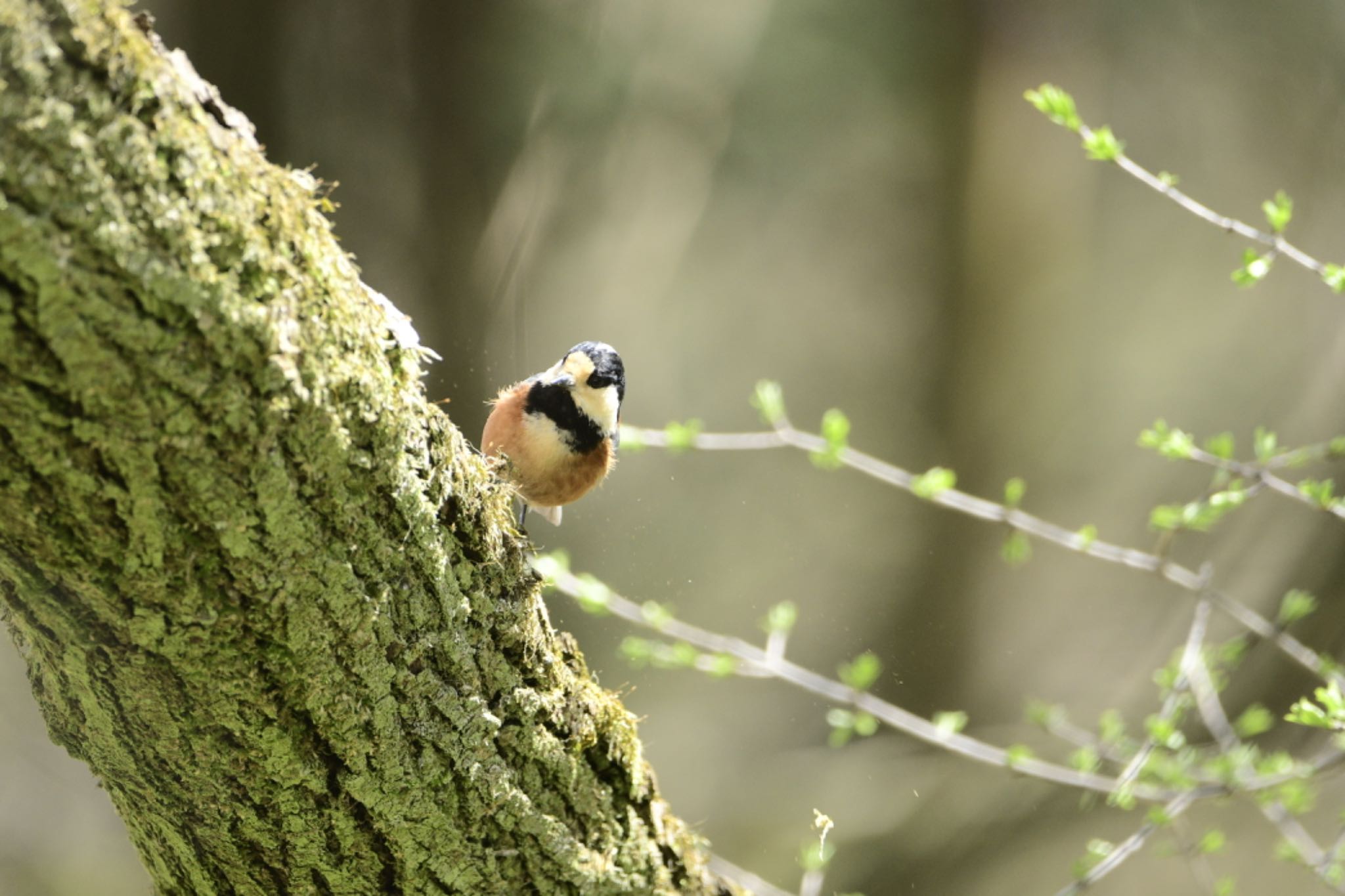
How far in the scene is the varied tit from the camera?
1527mm

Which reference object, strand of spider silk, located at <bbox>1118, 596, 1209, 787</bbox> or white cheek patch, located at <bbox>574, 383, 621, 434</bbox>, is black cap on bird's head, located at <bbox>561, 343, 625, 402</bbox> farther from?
strand of spider silk, located at <bbox>1118, 596, 1209, 787</bbox>

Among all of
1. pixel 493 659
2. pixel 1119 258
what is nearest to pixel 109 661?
pixel 493 659

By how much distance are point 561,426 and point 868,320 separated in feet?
5.38

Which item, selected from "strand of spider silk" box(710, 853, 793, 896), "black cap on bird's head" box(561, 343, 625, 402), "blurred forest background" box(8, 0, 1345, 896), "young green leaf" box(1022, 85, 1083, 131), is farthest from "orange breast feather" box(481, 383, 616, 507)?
"blurred forest background" box(8, 0, 1345, 896)

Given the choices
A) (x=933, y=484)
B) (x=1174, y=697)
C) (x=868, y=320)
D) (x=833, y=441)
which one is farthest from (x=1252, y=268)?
(x=868, y=320)

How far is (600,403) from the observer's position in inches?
62.4

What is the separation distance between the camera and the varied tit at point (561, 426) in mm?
1527

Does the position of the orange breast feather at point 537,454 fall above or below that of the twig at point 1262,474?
below

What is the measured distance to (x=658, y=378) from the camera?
2936mm

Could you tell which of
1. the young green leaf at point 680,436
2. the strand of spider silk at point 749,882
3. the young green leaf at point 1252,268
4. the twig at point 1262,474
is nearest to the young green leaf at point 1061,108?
the young green leaf at point 1252,268

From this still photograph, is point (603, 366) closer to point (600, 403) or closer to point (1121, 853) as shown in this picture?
point (600, 403)

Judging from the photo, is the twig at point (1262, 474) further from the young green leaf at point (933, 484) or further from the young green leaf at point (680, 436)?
the young green leaf at point (680, 436)

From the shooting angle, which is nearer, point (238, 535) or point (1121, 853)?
point (238, 535)

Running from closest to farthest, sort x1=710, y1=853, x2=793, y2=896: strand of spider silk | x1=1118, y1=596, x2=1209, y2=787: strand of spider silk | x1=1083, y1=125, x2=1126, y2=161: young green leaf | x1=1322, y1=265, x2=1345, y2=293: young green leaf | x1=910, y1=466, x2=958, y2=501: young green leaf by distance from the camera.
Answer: x1=1322, y1=265, x2=1345, y2=293: young green leaf
x1=1083, y1=125, x2=1126, y2=161: young green leaf
x1=910, y1=466, x2=958, y2=501: young green leaf
x1=1118, y1=596, x2=1209, y2=787: strand of spider silk
x1=710, y1=853, x2=793, y2=896: strand of spider silk
